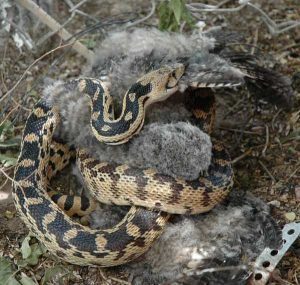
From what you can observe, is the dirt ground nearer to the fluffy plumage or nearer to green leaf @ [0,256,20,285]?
green leaf @ [0,256,20,285]

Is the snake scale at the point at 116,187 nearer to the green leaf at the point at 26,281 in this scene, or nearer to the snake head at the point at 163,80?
the snake head at the point at 163,80

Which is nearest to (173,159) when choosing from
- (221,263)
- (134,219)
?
(134,219)

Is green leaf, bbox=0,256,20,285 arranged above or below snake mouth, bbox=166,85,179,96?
below

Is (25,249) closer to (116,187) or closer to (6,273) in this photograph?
(6,273)

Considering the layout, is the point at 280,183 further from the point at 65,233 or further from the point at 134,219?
the point at 65,233

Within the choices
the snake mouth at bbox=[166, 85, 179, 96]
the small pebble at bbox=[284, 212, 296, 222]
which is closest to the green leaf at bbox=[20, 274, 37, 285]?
the snake mouth at bbox=[166, 85, 179, 96]

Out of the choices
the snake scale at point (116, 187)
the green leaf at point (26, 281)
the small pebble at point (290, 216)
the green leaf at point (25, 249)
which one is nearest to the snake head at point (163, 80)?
the snake scale at point (116, 187)
